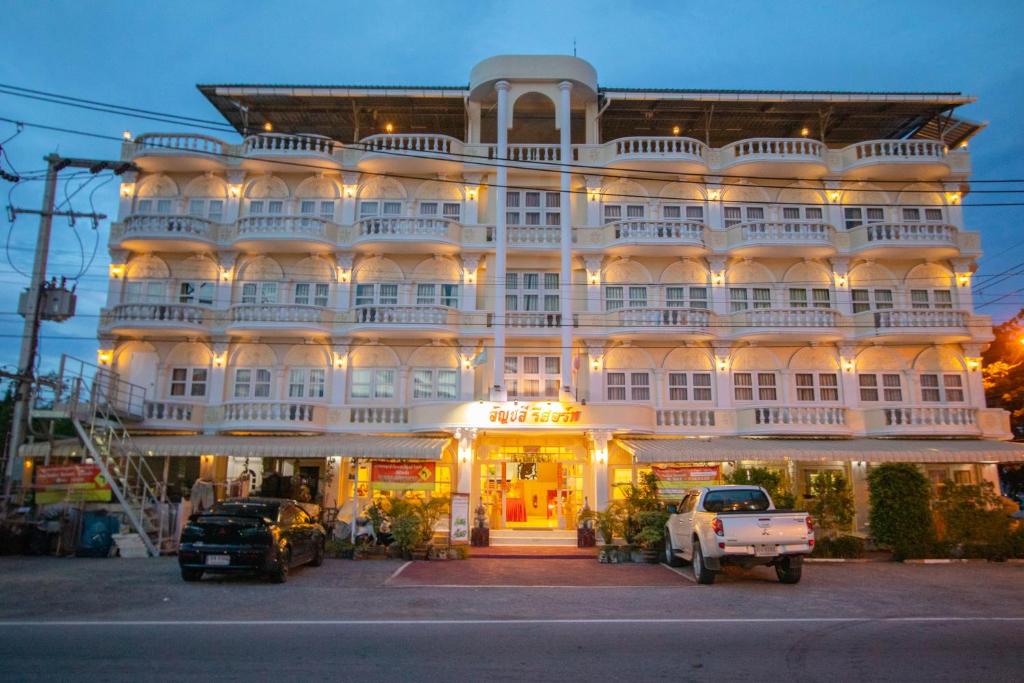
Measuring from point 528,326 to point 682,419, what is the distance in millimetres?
6562

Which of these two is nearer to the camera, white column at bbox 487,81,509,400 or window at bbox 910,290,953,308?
white column at bbox 487,81,509,400

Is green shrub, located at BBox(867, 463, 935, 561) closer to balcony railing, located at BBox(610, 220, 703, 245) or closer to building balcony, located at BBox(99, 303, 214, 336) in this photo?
balcony railing, located at BBox(610, 220, 703, 245)

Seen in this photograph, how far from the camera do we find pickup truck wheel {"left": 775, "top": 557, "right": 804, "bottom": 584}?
14609 millimetres

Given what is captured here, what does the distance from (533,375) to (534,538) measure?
6.41 m

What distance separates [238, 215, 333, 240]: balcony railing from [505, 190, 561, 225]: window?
7106 millimetres

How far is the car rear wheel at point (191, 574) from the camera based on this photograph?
14594 mm

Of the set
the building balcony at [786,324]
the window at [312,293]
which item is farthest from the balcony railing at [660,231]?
the window at [312,293]

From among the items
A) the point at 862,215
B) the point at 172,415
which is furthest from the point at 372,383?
the point at 862,215

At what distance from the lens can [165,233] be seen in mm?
26594

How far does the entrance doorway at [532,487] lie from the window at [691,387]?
4676 millimetres

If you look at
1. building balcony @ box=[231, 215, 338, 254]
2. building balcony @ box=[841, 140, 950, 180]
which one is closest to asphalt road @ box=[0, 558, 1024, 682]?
building balcony @ box=[231, 215, 338, 254]

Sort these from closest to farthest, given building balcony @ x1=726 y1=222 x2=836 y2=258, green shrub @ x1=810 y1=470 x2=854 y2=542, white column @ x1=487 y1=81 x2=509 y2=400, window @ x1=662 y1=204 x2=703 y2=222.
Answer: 1. green shrub @ x1=810 y1=470 x2=854 y2=542
2. white column @ x1=487 y1=81 x2=509 y2=400
3. building balcony @ x1=726 y1=222 x2=836 y2=258
4. window @ x1=662 y1=204 x2=703 y2=222

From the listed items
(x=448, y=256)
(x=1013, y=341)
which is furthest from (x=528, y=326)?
(x=1013, y=341)

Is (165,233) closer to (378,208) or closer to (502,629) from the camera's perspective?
(378,208)
